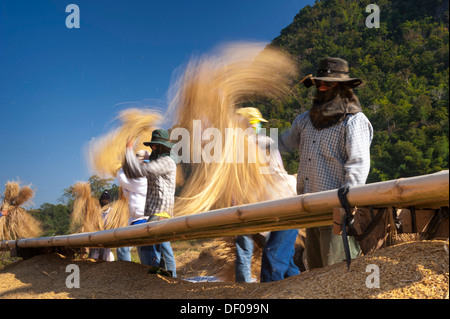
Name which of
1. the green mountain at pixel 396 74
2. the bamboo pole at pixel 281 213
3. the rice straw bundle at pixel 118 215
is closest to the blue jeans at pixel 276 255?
the bamboo pole at pixel 281 213

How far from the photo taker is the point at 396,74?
1603 inches

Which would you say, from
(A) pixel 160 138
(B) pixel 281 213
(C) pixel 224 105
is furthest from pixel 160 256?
(B) pixel 281 213

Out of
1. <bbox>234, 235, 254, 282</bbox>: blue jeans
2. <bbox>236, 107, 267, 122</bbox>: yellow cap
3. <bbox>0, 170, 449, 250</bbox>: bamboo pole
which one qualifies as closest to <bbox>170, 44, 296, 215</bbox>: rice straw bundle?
<bbox>236, 107, 267, 122</bbox>: yellow cap

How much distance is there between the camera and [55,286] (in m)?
3.43

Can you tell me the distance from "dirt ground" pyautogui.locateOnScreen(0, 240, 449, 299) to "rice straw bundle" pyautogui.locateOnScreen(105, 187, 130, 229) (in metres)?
1.08

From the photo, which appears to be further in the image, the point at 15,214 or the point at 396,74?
the point at 396,74

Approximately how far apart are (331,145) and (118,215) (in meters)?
3.78

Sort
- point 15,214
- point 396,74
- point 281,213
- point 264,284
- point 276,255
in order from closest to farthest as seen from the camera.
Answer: point 281,213
point 264,284
point 276,255
point 15,214
point 396,74

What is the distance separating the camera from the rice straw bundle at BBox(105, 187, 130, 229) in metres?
5.80

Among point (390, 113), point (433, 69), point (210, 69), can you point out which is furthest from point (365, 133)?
point (433, 69)

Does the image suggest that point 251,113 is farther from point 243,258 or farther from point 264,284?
point 264,284

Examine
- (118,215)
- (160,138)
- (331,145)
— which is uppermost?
(160,138)

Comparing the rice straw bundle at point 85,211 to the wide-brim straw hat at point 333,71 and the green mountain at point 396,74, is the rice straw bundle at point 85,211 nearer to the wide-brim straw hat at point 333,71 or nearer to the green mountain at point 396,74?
the wide-brim straw hat at point 333,71

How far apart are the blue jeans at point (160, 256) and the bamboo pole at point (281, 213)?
9.1 inches
